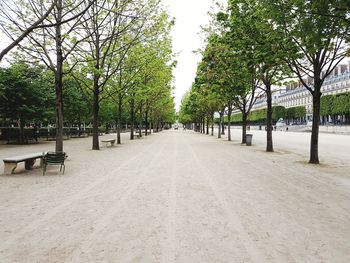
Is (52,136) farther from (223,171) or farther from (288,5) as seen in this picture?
(288,5)

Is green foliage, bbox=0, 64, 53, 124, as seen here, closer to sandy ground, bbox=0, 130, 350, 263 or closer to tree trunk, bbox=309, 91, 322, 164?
sandy ground, bbox=0, 130, 350, 263

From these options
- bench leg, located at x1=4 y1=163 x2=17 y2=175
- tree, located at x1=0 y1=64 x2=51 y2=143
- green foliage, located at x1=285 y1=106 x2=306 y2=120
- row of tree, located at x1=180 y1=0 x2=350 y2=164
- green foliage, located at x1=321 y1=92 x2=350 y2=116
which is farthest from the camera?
green foliage, located at x1=285 y1=106 x2=306 y2=120

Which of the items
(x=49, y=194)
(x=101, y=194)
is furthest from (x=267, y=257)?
(x=49, y=194)

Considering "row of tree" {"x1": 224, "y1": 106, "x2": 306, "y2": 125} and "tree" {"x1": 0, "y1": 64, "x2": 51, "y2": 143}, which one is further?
"row of tree" {"x1": 224, "y1": 106, "x2": 306, "y2": 125}

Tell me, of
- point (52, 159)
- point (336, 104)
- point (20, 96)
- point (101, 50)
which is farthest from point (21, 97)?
point (336, 104)

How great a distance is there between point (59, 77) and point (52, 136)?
26533 mm

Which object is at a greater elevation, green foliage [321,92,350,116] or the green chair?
green foliage [321,92,350,116]

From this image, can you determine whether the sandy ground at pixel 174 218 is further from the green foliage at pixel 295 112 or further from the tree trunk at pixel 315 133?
the green foliage at pixel 295 112

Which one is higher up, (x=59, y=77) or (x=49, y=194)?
(x=59, y=77)

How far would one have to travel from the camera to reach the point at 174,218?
21.4 feet

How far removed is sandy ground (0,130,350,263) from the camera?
481 cm

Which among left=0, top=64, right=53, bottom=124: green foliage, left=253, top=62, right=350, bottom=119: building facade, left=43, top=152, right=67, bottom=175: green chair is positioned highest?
left=253, top=62, right=350, bottom=119: building facade

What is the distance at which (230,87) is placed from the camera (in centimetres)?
2858

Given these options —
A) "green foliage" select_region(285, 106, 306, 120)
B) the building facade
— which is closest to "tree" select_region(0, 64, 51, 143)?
the building facade
